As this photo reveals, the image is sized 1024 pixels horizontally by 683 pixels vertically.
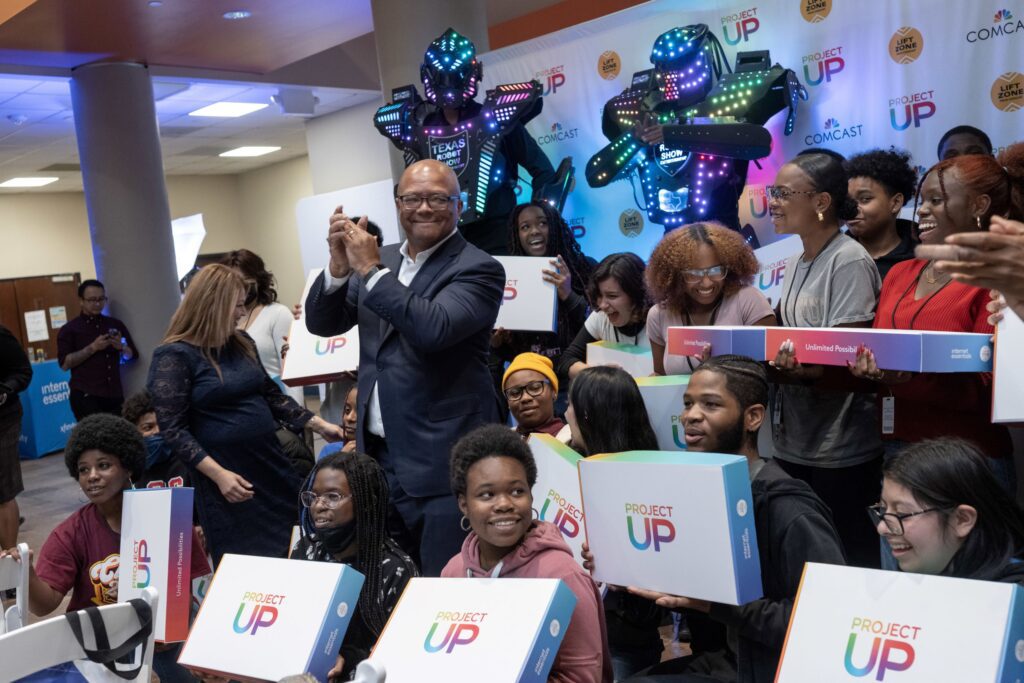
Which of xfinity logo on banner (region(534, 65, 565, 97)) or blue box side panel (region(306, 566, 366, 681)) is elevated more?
xfinity logo on banner (region(534, 65, 565, 97))

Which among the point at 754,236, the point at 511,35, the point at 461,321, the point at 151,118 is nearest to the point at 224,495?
the point at 461,321

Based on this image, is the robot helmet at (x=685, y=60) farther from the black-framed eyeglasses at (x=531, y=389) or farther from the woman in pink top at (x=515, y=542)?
the woman in pink top at (x=515, y=542)

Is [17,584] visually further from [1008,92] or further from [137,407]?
[1008,92]

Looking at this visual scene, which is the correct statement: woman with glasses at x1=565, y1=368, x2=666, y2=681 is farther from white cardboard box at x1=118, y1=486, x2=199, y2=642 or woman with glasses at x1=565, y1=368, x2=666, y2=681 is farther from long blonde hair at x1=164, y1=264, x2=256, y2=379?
long blonde hair at x1=164, y1=264, x2=256, y2=379

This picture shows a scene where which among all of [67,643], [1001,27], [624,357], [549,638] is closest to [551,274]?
[624,357]

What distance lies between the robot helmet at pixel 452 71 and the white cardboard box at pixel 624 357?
1.72 m

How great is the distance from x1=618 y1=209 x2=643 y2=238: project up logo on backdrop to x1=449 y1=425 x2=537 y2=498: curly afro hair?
302cm

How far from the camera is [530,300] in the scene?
3953 mm

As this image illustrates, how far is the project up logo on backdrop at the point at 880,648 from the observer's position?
5.00ft

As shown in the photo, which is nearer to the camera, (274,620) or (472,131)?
(274,620)

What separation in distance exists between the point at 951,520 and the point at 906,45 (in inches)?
115

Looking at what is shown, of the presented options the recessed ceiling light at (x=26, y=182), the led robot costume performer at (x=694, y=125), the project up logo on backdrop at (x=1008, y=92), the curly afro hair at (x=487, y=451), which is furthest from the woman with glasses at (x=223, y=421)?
the recessed ceiling light at (x=26, y=182)

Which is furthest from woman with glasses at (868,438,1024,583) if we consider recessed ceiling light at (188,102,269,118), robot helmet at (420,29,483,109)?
recessed ceiling light at (188,102,269,118)

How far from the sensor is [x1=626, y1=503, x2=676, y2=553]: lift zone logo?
1.93 m
